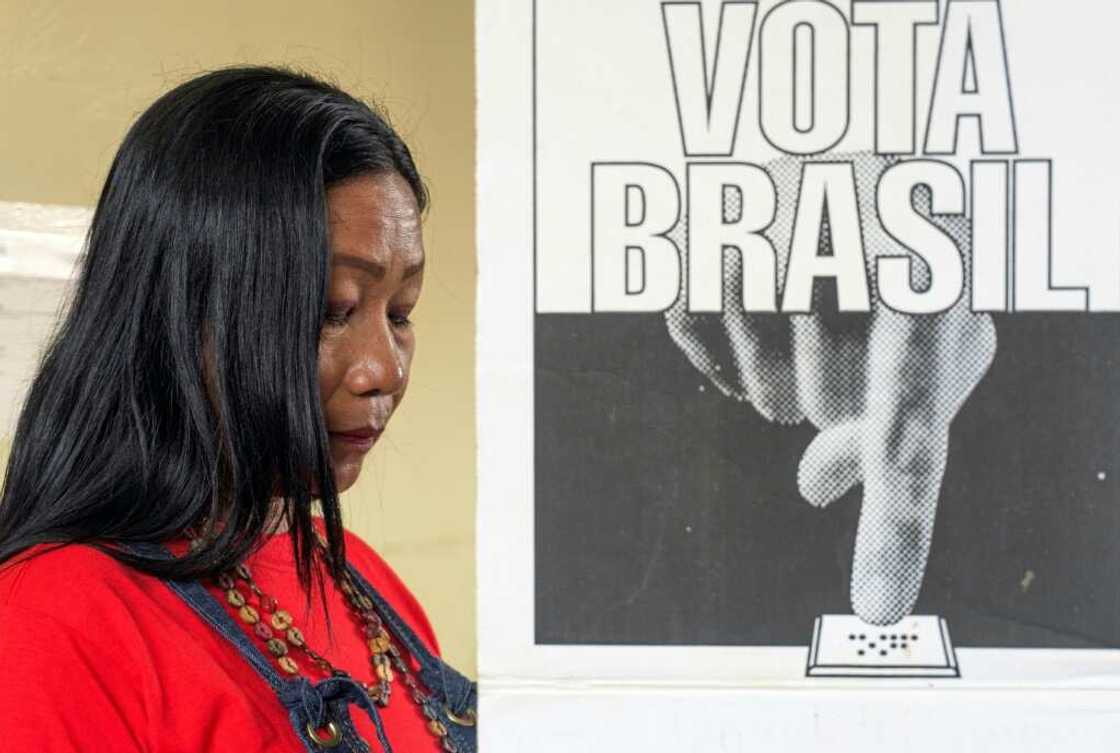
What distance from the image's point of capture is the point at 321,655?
64 centimetres

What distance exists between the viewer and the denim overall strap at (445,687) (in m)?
0.69

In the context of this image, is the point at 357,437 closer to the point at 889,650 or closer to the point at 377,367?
the point at 377,367

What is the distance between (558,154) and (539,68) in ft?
0.07

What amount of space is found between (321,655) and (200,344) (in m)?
0.16

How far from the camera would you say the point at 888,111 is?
1.11 ft

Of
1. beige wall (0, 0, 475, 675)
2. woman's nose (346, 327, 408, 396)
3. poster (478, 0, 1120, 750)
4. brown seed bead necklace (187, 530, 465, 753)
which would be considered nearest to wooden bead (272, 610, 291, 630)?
brown seed bead necklace (187, 530, 465, 753)

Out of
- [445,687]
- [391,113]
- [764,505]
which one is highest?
[391,113]

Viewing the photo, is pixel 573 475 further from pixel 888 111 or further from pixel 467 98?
pixel 467 98

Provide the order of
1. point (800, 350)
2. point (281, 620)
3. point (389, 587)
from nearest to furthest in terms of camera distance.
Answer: point (800, 350)
point (281, 620)
point (389, 587)

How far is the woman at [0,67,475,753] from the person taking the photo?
1.76 ft

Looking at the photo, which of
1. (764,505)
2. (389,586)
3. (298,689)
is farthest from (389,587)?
(764,505)

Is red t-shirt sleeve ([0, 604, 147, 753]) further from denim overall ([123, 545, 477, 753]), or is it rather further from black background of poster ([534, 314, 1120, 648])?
black background of poster ([534, 314, 1120, 648])

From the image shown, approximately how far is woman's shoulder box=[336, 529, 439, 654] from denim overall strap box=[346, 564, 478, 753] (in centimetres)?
7

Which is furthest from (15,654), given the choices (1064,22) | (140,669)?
(1064,22)
